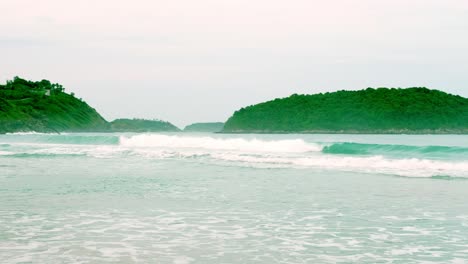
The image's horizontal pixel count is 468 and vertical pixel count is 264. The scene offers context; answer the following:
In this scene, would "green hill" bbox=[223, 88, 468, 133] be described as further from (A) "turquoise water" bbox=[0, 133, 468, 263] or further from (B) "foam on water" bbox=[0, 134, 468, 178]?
(A) "turquoise water" bbox=[0, 133, 468, 263]

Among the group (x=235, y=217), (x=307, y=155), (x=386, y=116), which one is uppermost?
(x=386, y=116)

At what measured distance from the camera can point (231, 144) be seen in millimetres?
51375

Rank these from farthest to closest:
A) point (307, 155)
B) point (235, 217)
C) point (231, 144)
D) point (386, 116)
→ point (386, 116) < point (231, 144) < point (307, 155) < point (235, 217)

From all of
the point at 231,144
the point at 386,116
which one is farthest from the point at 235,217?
the point at 386,116

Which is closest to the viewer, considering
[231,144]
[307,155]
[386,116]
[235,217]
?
[235,217]

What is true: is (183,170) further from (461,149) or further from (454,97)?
(454,97)

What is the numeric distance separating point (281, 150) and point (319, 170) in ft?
68.0

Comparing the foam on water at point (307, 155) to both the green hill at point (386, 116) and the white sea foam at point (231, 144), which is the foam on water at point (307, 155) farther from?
the green hill at point (386, 116)

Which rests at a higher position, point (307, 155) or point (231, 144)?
point (231, 144)

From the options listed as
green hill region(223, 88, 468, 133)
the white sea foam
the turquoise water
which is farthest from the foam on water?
green hill region(223, 88, 468, 133)

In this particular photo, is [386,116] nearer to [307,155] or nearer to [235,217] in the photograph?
[307,155]

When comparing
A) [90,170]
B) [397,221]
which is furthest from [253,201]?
[90,170]

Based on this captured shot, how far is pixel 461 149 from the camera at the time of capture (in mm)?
34938

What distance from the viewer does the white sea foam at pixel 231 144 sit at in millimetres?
45644
